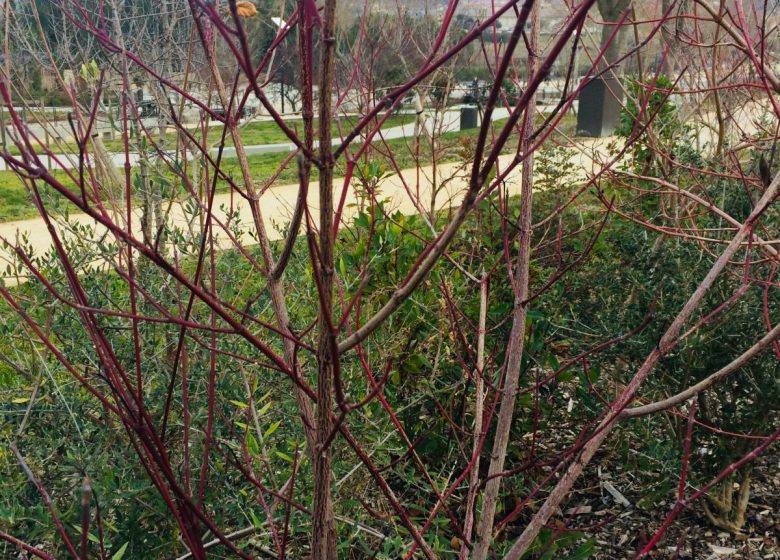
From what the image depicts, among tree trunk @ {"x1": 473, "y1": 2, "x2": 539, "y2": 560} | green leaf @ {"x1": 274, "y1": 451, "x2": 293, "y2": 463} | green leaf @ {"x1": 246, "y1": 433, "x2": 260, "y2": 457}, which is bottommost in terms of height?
green leaf @ {"x1": 274, "y1": 451, "x2": 293, "y2": 463}

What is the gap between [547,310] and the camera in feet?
10.9

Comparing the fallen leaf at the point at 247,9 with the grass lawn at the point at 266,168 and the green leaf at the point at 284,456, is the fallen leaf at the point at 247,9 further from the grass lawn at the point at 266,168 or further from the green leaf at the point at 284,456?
the grass lawn at the point at 266,168

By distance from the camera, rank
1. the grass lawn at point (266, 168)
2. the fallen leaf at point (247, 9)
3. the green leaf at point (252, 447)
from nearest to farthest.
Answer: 1. the fallen leaf at point (247, 9)
2. the green leaf at point (252, 447)
3. the grass lawn at point (266, 168)

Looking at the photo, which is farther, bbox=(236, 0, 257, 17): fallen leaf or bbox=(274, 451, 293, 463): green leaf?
bbox=(274, 451, 293, 463): green leaf

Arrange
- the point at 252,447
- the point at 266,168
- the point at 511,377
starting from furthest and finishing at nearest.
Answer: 1. the point at 266,168
2. the point at 252,447
3. the point at 511,377

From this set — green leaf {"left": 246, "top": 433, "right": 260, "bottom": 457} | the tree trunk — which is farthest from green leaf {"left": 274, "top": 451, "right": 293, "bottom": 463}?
the tree trunk

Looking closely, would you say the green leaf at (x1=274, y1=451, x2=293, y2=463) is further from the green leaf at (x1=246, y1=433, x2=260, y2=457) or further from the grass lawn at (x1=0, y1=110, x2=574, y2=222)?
the grass lawn at (x1=0, y1=110, x2=574, y2=222)

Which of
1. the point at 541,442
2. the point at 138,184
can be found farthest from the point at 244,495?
the point at 541,442

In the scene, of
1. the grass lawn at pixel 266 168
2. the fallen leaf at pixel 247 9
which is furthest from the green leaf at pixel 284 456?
the grass lawn at pixel 266 168

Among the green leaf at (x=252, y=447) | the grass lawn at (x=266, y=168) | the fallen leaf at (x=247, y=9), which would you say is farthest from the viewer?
the grass lawn at (x=266, y=168)

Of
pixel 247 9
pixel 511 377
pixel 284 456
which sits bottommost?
pixel 284 456

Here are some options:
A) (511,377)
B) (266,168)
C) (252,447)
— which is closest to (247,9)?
(511,377)

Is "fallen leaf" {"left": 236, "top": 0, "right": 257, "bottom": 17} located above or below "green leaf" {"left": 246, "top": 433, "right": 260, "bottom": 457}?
above

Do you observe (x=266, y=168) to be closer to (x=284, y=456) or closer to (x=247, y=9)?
(x=284, y=456)
